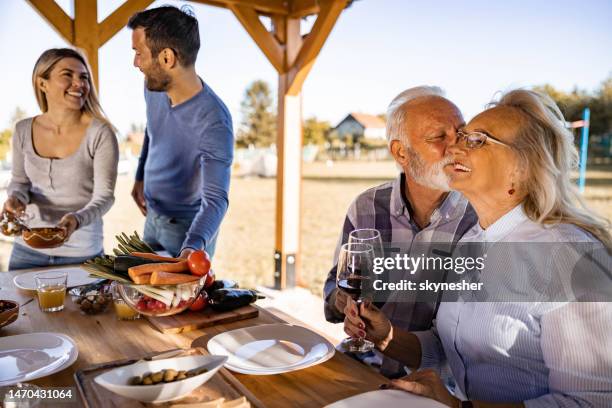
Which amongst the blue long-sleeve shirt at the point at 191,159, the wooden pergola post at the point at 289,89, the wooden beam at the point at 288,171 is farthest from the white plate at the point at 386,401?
the wooden beam at the point at 288,171

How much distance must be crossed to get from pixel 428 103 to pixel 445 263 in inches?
23.2

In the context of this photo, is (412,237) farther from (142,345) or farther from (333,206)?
(333,206)

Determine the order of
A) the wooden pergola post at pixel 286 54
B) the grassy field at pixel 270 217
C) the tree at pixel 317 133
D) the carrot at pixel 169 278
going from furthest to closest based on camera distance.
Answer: the tree at pixel 317 133 < the grassy field at pixel 270 217 < the wooden pergola post at pixel 286 54 < the carrot at pixel 169 278

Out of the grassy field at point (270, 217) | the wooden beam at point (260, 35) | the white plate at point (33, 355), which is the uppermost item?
the wooden beam at point (260, 35)

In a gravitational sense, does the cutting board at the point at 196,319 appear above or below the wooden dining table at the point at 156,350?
above

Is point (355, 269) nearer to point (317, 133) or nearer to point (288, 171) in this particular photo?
point (288, 171)

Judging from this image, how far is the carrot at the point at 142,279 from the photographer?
1.26m

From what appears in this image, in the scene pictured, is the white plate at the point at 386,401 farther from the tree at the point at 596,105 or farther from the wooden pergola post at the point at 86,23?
the tree at the point at 596,105

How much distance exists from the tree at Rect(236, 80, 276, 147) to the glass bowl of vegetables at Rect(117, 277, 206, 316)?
12.2m

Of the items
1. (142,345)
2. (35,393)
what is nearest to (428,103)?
(142,345)

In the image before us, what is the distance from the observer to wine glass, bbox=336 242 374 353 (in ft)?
4.49

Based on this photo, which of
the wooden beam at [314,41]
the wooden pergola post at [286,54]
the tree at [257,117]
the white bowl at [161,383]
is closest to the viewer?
the white bowl at [161,383]

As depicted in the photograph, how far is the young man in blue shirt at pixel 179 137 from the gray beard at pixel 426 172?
74 cm

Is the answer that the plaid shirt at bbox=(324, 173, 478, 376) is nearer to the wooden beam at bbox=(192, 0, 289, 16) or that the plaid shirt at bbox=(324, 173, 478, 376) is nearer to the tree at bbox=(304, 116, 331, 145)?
the wooden beam at bbox=(192, 0, 289, 16)
